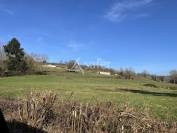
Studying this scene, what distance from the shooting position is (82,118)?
13047 millimetres

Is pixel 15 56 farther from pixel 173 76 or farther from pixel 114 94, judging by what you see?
pixel 114 94

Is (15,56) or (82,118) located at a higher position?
(15,56)

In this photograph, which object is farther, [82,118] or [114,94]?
[114,94]

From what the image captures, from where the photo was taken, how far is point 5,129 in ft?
22.5

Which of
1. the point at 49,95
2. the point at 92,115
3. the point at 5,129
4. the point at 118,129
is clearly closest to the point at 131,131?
the point at 118,129

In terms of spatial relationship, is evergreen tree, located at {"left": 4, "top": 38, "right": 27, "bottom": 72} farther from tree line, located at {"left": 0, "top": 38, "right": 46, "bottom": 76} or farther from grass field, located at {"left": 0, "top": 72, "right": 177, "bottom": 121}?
grass field, located at {"left": 0, "top": 72, "right": 177, "bottom": 121}

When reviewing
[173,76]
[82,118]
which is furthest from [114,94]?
[173,76]

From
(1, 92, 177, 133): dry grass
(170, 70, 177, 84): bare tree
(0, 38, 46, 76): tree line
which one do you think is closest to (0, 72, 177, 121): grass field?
(1, 92, 177, 133): dry grass

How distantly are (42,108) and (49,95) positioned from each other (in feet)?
2.05

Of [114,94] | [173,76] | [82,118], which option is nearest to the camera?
[82,118]

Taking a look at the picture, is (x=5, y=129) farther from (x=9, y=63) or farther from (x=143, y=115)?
(x=9, y=63)

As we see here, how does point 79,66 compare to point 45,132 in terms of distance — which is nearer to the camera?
point 45,132

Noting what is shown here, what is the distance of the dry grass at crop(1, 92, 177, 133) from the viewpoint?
1246cm

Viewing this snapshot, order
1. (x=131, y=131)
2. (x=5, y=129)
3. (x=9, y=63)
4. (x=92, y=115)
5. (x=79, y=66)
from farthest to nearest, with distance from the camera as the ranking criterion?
(x=79, y=66) < (x=9, y=63) < (x=92, y=115) < (x=131, y=131) < (x=5, y=129)
